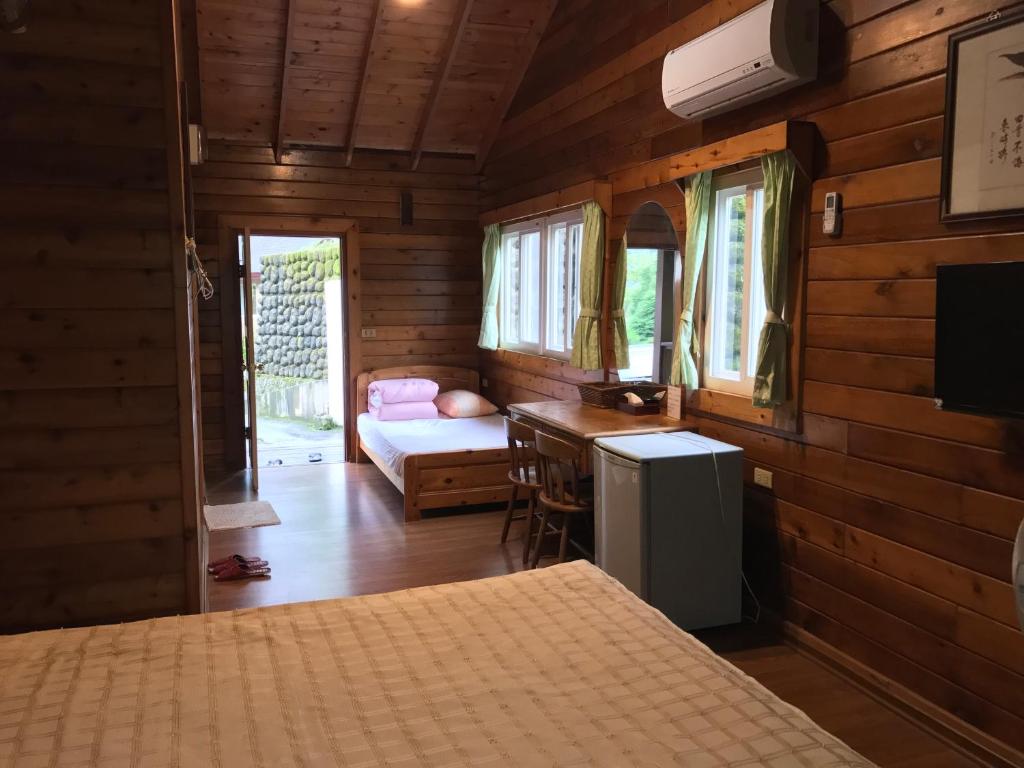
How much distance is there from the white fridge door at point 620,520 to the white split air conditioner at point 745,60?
157cm

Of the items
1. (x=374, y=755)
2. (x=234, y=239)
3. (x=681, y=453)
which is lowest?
(x=374, y=755)

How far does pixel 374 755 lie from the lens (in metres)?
1.44

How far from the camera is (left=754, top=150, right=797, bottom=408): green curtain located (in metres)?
3.11

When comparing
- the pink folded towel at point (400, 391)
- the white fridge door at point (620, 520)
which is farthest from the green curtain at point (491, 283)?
the white fridge door at point (620, 520)

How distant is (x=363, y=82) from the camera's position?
5.79 metres

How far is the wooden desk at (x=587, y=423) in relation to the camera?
12.2ft

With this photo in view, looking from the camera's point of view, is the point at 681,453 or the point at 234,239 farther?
the point at 234,239

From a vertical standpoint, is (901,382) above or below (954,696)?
above

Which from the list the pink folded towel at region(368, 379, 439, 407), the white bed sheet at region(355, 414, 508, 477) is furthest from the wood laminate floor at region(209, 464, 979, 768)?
the pink folded towel at region(368, 379, 439, 407)

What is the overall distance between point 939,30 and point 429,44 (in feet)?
12.8

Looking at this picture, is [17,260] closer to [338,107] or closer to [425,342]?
[338,107]

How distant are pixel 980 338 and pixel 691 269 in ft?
5.40

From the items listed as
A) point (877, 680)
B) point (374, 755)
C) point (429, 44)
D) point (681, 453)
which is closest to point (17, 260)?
point (374, 755)

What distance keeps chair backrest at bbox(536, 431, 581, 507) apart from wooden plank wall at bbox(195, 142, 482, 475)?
3135 millimetres
